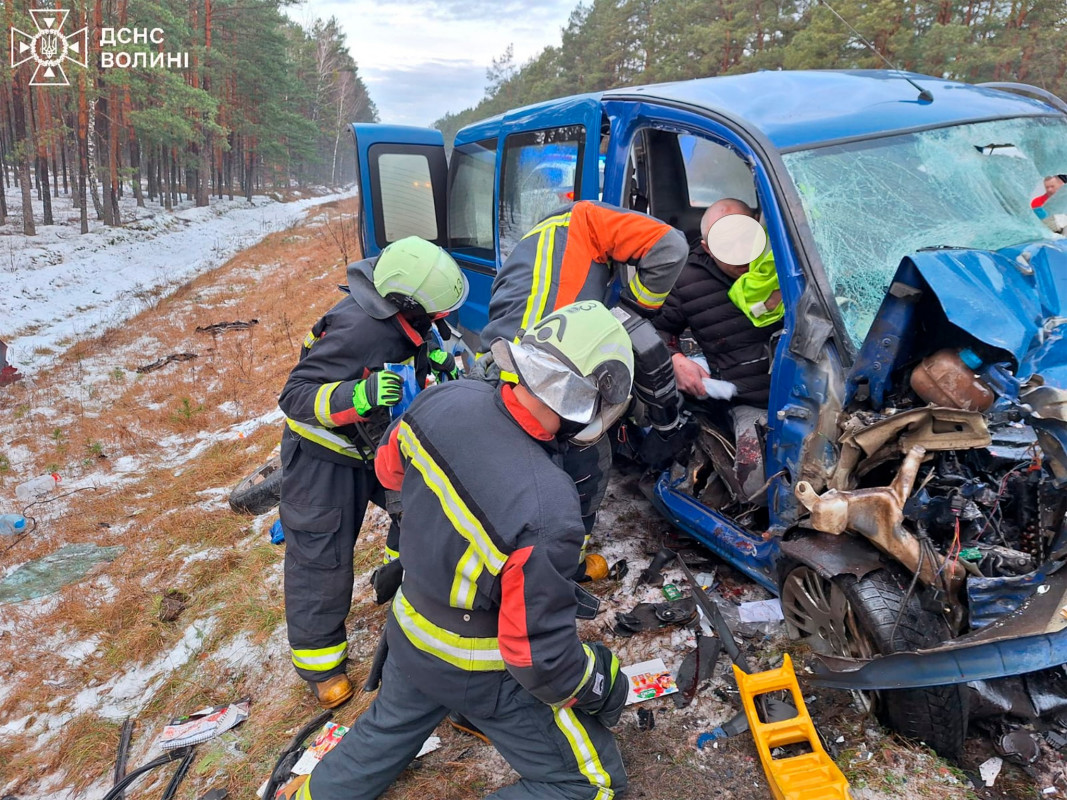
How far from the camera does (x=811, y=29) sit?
46.7 ft

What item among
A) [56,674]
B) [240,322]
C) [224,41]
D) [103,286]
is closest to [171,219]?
[224,41]

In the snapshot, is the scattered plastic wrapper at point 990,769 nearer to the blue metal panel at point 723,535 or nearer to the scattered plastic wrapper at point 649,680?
the blue metal panel at point 723,535

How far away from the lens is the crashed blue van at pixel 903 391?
1988 mm

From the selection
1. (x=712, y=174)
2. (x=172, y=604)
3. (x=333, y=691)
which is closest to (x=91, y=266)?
(x=172, y=604)

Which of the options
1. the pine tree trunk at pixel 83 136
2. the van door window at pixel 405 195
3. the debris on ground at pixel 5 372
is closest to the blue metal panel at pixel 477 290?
the van door window at pixel 405 195

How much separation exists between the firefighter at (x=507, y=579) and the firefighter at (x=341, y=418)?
0.60 meters

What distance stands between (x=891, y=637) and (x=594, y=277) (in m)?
1.76

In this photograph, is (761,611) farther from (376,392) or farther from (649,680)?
(376,392)

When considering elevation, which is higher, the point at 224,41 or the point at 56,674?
the point at 224,41

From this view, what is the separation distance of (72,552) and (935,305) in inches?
235

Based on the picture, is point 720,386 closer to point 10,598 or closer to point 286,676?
point 286,676

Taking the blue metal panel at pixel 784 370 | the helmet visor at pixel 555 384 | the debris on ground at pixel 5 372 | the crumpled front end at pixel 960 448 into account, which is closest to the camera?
the helmet visor at pixel 555 384

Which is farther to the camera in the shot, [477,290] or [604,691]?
[477,290]

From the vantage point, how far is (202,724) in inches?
117
